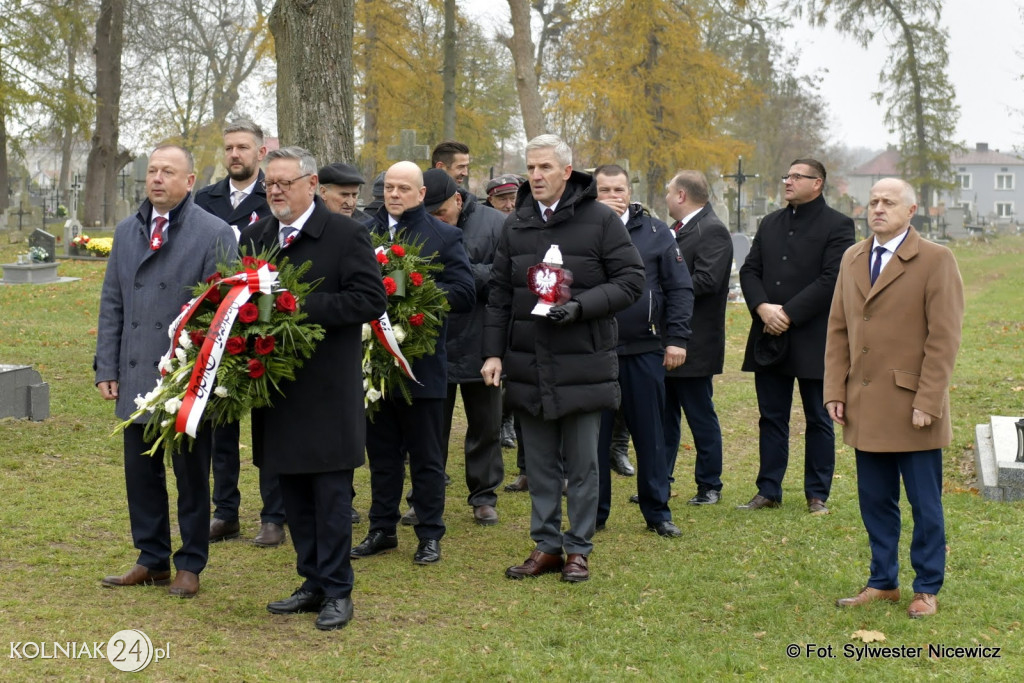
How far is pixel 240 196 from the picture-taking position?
22.2ft

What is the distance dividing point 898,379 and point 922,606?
1.04m

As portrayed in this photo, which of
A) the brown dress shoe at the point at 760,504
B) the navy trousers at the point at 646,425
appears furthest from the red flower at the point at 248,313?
the brown dress shoe at the point at 760,504

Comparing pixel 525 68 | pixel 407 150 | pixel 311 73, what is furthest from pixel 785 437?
pixel 525 68

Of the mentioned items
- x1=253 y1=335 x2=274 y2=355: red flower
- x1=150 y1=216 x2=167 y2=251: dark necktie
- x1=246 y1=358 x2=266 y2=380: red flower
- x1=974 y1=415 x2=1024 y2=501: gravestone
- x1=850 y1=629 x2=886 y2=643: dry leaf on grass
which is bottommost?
x1=850 y1=629 x2=886 y2=643: dry leaf on grass

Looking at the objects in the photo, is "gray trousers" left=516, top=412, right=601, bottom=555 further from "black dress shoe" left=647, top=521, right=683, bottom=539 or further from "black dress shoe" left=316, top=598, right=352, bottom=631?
"black dress shoe" left=316, top=598, right=352, bottom=631

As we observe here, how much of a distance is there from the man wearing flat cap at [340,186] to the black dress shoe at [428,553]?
1825 mm

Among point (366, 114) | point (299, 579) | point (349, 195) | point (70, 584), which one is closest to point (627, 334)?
point (349, 195)

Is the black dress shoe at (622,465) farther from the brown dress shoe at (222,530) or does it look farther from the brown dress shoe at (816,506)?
the brown dress shoe at (222,530)

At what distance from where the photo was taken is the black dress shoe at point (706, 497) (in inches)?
298

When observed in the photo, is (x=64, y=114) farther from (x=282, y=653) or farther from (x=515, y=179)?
(x=282, y=653)

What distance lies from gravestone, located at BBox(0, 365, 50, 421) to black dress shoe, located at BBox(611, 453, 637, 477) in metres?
4.76

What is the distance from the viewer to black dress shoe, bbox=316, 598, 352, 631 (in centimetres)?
497

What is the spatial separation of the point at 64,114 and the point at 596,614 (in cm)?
2918

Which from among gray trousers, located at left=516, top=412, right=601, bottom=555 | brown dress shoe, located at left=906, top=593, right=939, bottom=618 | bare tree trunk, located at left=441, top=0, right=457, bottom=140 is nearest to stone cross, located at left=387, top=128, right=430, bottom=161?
gray trousers, located at left=516, top=412, right=601, bottom=555
